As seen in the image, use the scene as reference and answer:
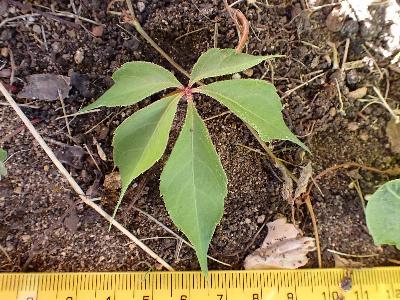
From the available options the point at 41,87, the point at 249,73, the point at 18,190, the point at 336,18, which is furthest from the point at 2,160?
the point at 336,18

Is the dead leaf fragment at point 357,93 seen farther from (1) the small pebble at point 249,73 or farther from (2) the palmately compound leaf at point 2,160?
(2) the palmately compound leaf at point 2,160

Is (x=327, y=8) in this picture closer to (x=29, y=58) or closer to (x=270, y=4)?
(x=270, y=4)

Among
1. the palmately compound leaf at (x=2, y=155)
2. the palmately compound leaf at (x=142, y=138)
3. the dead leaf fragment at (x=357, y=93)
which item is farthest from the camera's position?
the dead leaf fragment at (x=357, y=93)

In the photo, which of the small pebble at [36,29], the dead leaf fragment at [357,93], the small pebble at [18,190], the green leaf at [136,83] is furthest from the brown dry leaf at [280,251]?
the small pebble at [36,29]

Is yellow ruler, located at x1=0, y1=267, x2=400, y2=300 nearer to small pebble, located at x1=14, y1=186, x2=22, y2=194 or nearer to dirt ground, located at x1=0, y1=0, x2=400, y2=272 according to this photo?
dirt ground, located at x1=0, y1=0, x2=400, y2=272

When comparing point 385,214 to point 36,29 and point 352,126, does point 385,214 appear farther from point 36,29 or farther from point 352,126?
point 36,29

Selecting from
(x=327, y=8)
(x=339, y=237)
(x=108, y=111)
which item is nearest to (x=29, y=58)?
(x=108, y=111)
